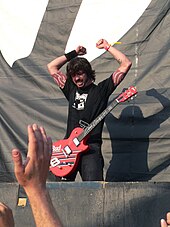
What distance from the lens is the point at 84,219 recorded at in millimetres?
3314

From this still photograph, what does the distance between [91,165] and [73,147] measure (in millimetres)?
263

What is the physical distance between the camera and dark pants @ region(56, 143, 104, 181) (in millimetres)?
3887

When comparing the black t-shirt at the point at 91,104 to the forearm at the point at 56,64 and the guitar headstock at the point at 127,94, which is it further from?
the forearm at the point at 56,64

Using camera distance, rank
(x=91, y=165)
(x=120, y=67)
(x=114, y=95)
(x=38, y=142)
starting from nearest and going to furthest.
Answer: (x=38, y=142) < (x=91, y=165) < (x=120, y=67) < (x=114, y=95)

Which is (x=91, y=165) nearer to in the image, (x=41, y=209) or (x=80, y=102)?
(x=80, y=102)

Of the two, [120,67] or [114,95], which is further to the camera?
[114,95]

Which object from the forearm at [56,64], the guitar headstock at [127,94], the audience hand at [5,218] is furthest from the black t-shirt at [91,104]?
the audience hand at [5,218]

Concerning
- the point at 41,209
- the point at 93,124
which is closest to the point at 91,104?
the point at 93,124

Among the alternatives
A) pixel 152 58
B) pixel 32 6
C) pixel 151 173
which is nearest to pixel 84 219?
pixel 151 173

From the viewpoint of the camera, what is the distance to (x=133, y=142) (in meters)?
4.47

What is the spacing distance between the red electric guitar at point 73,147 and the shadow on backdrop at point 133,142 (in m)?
0.33

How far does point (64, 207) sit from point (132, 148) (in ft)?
3.97

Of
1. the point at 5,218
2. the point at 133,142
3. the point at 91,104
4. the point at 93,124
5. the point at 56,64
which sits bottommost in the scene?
the point at 133,142

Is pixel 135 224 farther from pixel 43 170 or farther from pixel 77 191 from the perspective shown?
pixel 43 170
